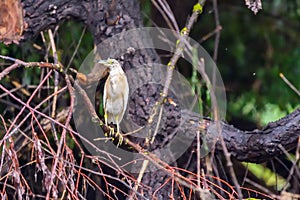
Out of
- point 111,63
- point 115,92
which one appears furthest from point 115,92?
point 111,63

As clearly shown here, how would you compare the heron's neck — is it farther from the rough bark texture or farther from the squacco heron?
the rough bark texture

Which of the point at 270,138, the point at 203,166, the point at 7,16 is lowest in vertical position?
the point at 203,166

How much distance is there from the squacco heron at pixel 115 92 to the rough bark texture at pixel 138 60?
120 millimetres

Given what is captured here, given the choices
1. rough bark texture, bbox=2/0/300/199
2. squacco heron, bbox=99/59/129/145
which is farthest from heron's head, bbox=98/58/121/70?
rough bark texture, bbox=2/0/300/199

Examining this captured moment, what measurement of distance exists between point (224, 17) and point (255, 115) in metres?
0.85

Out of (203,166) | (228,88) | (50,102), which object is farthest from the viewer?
(228,88)

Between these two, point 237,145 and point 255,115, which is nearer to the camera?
point 237,145

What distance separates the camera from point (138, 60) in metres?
2.67

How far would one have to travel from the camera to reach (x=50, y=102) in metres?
3.02

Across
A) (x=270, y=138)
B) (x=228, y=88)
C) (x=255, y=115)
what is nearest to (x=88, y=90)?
(x=270, y=138)

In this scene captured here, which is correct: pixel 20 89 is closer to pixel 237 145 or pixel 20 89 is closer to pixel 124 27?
pixel 124 27

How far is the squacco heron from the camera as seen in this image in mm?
2465

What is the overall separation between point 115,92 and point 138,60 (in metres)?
0.23

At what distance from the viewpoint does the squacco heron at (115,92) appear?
246 centimetres
